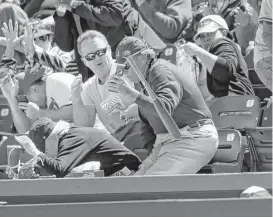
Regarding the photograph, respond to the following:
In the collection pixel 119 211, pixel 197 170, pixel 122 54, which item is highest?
pixel 122 54

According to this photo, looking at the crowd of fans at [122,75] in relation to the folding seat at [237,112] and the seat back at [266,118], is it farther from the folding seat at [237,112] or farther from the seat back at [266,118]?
the seat back at [266,118]

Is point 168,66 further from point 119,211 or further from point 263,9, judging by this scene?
point 119,211

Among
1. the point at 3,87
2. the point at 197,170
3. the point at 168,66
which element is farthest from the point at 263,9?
the point at 3,87

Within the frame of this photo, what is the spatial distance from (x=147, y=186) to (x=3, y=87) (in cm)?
357

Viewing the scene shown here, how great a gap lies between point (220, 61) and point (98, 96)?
1.02 m

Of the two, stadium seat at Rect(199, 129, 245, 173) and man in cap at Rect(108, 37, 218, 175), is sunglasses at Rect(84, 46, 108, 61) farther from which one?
stadium seat at Rect(199, 129, 245, 173)

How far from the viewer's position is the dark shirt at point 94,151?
6551 mm

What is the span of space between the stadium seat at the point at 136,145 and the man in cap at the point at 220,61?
74cm

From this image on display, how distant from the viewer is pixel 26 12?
953cm

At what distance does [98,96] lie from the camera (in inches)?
280

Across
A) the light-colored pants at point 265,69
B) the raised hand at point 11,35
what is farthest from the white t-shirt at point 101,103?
the raised hand at point 11,35

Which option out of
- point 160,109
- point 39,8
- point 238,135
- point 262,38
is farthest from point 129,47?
point 39,8

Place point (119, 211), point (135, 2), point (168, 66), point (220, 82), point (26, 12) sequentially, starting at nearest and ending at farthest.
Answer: point (119, 211) < point (168, 66) < point (220, 82) < point (135, 2) < point (26, 12)

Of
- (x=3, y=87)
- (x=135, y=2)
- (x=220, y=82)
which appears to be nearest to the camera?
(x=220, y=82)
